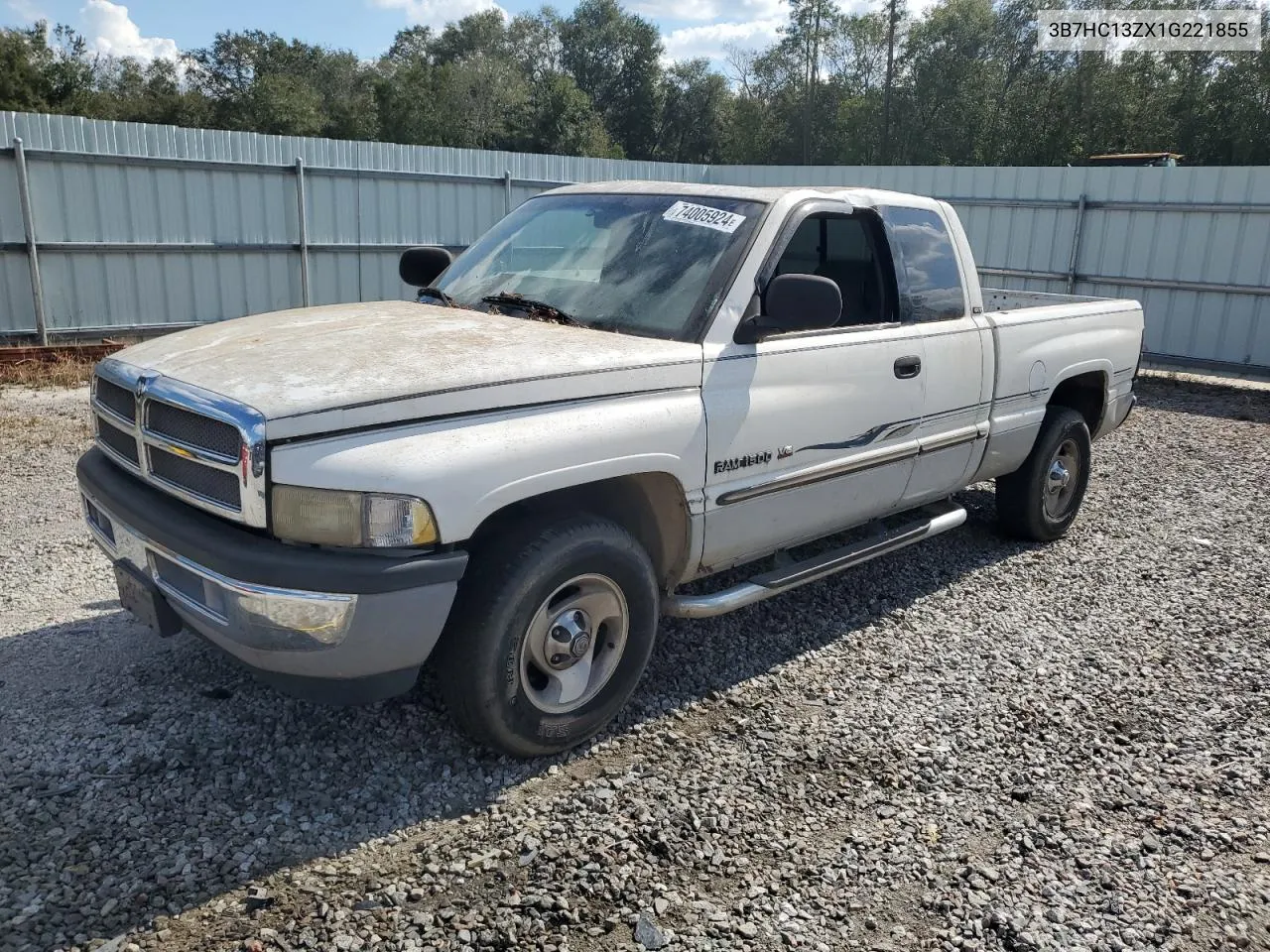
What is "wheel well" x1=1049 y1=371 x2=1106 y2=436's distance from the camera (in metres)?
6.17

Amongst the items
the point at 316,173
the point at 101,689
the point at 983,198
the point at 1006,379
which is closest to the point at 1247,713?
the point at 1006,379

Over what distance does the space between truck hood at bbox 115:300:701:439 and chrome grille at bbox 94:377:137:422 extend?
0.11 m

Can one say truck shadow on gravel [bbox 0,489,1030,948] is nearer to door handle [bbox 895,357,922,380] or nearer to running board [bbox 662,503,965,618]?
running board [bbox 662,503,965,618]

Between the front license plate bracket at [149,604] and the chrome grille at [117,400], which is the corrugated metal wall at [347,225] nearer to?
the chrome grille at [117,400]

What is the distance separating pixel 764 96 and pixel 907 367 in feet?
187

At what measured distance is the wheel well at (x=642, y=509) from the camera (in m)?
3.38

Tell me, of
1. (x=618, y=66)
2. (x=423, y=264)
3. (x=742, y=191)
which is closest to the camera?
(x=742, y=191)

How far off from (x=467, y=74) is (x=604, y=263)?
52.8 metres

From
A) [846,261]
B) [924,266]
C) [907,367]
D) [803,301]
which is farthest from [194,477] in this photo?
[924,266]

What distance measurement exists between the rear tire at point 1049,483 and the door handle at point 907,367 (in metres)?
1.67

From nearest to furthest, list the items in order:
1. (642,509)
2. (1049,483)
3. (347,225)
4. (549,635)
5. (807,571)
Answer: (549,635)
(642,509)
(807,571)
(1049,483)
(347,225)

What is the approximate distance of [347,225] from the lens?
1394 centimetres

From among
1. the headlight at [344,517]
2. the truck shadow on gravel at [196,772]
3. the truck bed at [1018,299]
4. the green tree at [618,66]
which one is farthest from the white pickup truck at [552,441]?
the green tree at [618,66]

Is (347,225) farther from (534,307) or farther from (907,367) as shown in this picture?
(907,367)
